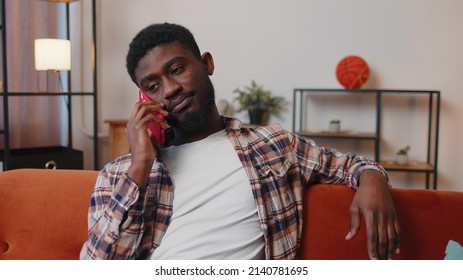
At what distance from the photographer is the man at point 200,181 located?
94 cm

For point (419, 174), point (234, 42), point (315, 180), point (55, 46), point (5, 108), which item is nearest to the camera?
point (315, 180)

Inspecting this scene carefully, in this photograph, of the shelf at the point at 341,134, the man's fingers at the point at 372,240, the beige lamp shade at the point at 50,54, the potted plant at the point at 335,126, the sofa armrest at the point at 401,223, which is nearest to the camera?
the man's fingers at the point at 372,240

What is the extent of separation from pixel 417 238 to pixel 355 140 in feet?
7.30

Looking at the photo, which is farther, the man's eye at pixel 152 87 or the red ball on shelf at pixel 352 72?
the red ball on shelf at pixel 352 72

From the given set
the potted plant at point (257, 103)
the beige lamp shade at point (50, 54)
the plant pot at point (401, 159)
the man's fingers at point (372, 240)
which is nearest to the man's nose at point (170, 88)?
the man's fingers at point (372, 240)

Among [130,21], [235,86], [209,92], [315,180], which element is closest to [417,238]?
[315,180]

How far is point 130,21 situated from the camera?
11.5ft

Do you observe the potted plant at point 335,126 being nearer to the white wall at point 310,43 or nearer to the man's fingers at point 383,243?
the white wall at point 310,43

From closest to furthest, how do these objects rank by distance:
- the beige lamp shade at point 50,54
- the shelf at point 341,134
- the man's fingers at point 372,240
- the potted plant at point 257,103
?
1. the man's fingers at point 372,240
2. the beige lamp shade at point 50,54
3. the shelf at point 341,134
4. the potted plant at point 257,103

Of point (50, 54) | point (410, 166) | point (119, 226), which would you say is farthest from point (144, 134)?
point (410, 166)

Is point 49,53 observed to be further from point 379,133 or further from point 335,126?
point 379,133

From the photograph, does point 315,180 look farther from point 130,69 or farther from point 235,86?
point 235,86

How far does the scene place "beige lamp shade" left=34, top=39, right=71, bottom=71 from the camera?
110 inches

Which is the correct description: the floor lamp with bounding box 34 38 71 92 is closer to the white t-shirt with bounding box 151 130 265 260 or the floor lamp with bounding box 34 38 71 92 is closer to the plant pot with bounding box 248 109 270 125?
the plant pot with bounding box 248 109 270 125
